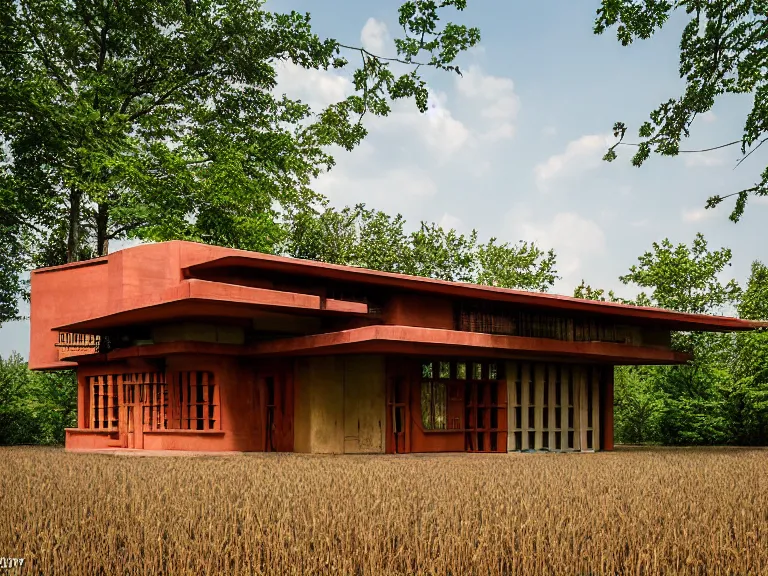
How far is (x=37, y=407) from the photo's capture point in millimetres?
31188

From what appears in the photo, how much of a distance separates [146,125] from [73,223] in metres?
4.68

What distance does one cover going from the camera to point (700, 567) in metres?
6.21

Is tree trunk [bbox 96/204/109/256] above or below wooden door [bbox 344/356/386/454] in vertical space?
above

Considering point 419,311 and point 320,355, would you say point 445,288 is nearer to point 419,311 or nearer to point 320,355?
point 419,311

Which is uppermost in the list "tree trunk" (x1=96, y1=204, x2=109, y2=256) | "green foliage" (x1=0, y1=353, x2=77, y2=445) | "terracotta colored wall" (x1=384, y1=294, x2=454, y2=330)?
"tree trunk" (x1=96, y1=204, x2=109, y2=256)

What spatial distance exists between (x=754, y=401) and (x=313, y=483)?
73.9 feet

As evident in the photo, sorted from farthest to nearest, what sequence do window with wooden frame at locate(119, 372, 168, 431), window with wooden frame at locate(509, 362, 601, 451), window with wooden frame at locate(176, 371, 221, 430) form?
window with wooden frame at locate(509, 362, 601, 451) → window with wooden frame at locate(119, 372, 168, 431) → window with wooden frame at locate(176, 371, 221, 430)

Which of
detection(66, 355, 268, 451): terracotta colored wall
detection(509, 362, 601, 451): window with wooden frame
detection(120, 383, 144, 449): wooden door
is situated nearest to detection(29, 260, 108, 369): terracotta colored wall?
detection(120, 383, 144, 449): wooden door

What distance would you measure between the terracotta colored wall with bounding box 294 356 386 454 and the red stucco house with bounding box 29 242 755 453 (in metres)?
0.03

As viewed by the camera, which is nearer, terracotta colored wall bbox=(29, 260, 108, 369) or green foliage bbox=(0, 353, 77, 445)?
terracotta colored wall bbox=(29, 260, 108, 369)

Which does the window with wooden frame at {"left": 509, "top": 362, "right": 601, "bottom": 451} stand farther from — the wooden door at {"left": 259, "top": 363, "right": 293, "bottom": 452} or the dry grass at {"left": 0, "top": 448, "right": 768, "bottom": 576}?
the dry grass at {"left": 0, "top": 448, "right": 768, "bottom": 576}

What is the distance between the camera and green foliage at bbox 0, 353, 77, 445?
103ft

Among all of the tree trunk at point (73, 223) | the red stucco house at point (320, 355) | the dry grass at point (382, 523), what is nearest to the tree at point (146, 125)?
the tree trunk at point (73, 223)

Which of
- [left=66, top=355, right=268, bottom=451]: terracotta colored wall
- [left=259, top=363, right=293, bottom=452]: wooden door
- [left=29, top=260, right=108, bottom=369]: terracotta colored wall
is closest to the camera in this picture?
[left=66, top=355, right=268, bottom=451]: terracotta colored wall
